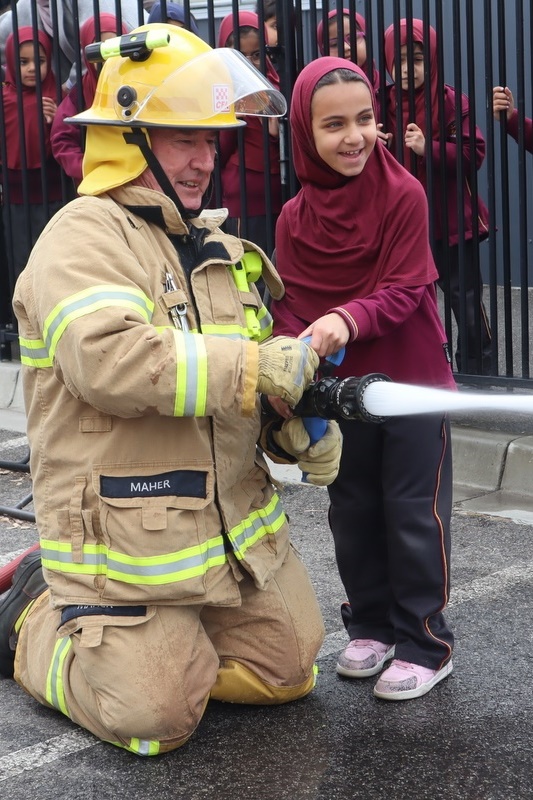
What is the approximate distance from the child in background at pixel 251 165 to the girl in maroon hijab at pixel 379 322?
10.0ft

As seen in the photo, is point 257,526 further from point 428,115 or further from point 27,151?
point 27,151

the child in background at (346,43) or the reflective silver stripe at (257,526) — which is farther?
the child in background at (346,43)

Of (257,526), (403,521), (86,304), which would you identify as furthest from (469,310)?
(86,304)

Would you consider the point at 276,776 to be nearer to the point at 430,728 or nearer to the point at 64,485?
the point at 430,728

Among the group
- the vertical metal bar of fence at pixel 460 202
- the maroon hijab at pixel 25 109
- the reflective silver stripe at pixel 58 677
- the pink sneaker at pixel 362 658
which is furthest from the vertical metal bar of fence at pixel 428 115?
the reflective silver stripe at pixel 58 677

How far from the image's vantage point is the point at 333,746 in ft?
9.90

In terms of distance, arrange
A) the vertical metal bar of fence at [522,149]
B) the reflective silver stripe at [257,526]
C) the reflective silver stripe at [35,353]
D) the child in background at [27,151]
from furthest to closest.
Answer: the child in background at [27,151] < the vertical metal bar of fence at [522,149] < the reflective silver stripe at [257,526] < the reflective silver stripe at [35,353]

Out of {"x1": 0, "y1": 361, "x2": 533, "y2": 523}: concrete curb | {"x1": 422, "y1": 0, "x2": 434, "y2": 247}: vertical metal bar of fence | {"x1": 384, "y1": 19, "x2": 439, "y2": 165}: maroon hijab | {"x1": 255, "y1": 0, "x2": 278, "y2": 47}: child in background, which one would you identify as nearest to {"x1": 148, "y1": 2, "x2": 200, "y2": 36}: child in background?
{"x1": 255, "y1": 0, "x2": 278, "y2": 47}: child in background

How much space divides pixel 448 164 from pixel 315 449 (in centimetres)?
319

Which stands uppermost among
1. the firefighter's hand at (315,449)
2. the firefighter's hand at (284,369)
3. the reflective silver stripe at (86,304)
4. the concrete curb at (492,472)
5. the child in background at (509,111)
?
the child in background at (509,111)

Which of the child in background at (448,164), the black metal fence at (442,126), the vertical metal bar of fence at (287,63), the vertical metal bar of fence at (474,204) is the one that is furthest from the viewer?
the vertical metal bar of fence at (287,63)

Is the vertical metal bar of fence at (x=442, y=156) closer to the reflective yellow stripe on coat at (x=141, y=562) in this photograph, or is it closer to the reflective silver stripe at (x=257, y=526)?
the reflective silver stripe at (x=257, y=526)

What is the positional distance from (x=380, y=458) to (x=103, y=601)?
35.3 inches

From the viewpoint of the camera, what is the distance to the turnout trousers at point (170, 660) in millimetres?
2959
